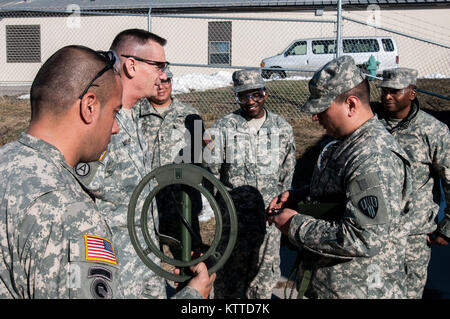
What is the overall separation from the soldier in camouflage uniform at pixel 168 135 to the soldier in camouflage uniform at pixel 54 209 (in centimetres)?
294

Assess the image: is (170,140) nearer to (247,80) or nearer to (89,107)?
(247,80)

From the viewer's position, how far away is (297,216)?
8.34 ft

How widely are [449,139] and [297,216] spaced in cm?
190

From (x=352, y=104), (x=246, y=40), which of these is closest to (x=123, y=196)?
(x=352, y=104)

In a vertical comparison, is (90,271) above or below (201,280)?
above

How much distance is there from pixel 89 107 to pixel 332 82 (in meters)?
1.36

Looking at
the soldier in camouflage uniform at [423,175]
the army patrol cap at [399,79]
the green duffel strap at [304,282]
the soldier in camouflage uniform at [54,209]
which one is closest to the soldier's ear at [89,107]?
the soldier in camouflage uniform at [54,209]

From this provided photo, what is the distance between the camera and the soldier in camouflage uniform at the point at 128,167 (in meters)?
2.54

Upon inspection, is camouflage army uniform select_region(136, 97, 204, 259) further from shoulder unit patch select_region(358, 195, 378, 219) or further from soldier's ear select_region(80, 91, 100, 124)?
soldier's ear select_region(80, 91, 100, 124)

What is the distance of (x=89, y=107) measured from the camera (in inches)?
61.6

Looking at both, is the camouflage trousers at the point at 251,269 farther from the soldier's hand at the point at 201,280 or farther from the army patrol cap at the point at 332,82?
the soldier's hand at the point at 201,280
